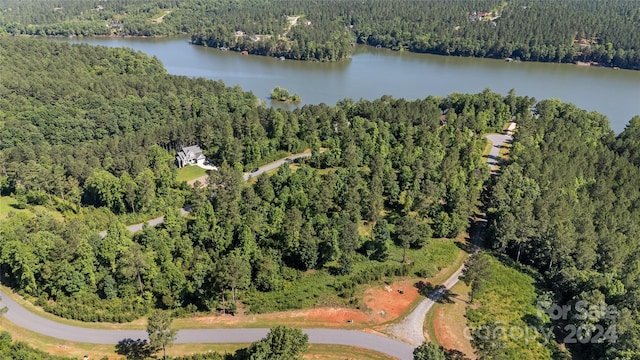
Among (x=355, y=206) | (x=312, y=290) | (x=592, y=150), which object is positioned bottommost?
(x=312, y=290)

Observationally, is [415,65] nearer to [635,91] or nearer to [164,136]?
[635,91]

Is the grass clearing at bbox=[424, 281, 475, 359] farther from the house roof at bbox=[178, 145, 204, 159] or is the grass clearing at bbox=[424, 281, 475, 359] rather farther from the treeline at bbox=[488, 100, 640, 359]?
the house roof at bbox=[178, 145, 204, 159]

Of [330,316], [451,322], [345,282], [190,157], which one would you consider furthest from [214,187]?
[451,322]

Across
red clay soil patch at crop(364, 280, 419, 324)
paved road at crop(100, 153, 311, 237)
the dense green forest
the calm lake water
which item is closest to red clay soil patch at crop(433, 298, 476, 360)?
red clay soil patch at crop(364, 280, 419, 324)

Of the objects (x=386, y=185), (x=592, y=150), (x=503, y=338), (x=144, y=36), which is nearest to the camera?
(x=503, y=338)

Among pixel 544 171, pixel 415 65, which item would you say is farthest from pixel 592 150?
pixel 415 65

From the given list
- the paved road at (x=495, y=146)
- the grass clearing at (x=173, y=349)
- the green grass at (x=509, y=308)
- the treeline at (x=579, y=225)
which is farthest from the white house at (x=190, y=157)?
the paved road at (x=495, y=146)

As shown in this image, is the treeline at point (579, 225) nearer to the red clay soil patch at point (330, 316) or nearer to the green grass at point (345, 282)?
the green grass at point (345, 282)
